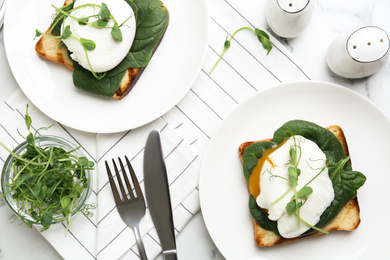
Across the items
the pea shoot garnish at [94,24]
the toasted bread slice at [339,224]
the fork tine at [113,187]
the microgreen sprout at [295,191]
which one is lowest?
the toasted bread slice at [339,224]

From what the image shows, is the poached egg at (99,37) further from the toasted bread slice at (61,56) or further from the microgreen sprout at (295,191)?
the microgreen sprout at (295,191)

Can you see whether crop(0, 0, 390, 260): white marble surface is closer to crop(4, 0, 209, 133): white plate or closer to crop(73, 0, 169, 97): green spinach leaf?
crop(4, 0, 209, 133): white plate

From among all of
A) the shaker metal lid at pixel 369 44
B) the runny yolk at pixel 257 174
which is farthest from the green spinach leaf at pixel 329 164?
the shaker metal lid at pixel 369 44

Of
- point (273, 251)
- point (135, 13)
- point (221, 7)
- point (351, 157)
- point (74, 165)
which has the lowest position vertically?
point (273, 251)

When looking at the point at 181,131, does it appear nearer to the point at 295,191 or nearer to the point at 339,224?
the point at 295,191

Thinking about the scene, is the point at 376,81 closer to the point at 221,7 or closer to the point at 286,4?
the point at 286,4

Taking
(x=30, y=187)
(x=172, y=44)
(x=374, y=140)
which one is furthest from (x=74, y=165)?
(x=374, y=140)

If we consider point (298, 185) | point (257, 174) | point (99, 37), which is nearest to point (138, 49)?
point (99, 37)
